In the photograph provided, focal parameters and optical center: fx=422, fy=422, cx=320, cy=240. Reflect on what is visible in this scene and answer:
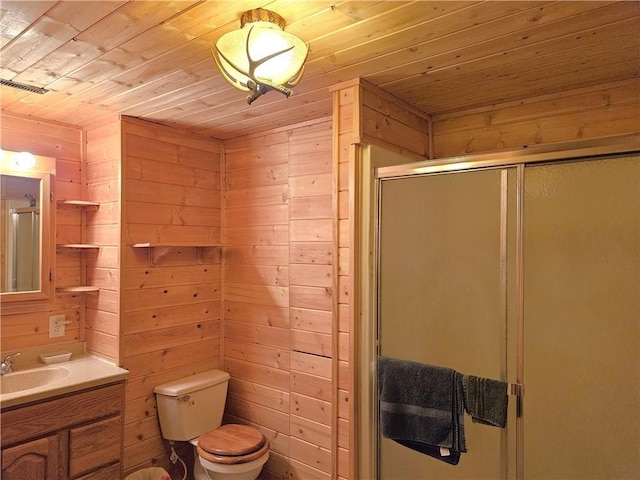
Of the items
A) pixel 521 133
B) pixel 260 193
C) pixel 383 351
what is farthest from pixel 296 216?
pixel 521 133

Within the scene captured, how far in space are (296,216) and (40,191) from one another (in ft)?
4.76

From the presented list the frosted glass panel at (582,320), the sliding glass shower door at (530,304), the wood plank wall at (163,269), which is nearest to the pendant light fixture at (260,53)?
the sliding glass shower door at (530,304)

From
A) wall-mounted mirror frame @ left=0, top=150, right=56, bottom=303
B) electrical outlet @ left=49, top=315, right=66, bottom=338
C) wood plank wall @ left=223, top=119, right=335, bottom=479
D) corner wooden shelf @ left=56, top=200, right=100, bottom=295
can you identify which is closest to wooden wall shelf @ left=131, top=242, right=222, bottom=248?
wood plank wall @ left=223, top=119, right=335, bottom=479

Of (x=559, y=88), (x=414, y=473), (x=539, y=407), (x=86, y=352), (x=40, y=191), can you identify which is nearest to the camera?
(x=539, y=407)

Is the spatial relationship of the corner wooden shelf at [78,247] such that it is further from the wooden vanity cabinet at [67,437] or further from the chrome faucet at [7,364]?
the wooden vanity cabinet at [67,437]

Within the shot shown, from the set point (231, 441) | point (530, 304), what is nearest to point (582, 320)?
point (530, 304)

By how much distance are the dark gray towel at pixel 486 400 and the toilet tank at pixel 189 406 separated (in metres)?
1.61

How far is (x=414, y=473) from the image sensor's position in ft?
5.81

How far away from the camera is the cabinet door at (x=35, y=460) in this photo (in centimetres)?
187

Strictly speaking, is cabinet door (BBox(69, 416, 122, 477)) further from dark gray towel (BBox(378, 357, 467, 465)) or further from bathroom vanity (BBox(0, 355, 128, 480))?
dark gray towel (BBox(378, 357, 467, 465))

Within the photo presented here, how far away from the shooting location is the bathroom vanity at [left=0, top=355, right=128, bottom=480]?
6.18ft

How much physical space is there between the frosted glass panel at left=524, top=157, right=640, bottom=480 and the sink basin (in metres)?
2.28

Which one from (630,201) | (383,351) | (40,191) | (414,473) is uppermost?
(40,191)

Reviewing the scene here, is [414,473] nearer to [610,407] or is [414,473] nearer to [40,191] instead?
[610,407]
